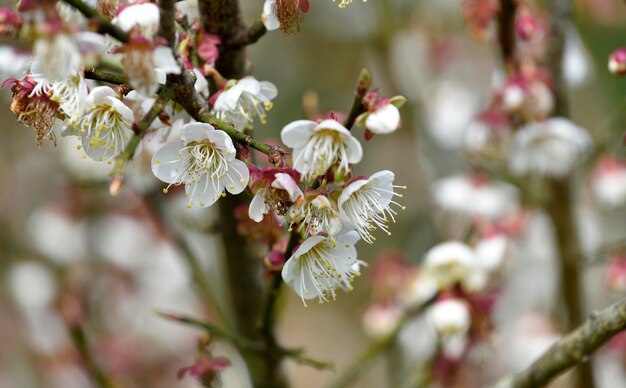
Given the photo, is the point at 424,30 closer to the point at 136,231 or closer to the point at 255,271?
the point at 136,231

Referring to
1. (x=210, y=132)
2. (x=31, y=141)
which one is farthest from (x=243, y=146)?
(x=31, y=141)

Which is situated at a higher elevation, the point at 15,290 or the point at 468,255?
the point at 15,290

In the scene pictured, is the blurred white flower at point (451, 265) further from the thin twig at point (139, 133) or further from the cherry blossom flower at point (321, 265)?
the thin twig at point (139, 133)

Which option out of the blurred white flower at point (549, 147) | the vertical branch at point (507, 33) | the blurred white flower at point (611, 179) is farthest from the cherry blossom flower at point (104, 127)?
the blurred white flower at point (611, 179)

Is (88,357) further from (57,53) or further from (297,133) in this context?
(57,53)

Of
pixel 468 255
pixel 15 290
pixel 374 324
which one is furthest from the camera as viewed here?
pixel 15 290
